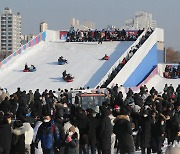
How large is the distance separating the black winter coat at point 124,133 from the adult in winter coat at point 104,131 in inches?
11.1

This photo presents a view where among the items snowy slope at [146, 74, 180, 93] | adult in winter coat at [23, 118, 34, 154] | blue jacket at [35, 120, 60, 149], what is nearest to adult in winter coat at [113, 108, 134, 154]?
blue jacket at [35, 120, 60, 149]

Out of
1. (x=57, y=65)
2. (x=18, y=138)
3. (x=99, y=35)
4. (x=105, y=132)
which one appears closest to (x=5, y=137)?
(x=18, y=138)

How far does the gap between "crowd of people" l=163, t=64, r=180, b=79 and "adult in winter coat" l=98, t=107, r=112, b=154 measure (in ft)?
86.9

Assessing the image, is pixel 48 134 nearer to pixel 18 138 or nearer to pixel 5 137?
pixel 18 138

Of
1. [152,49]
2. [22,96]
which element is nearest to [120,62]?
[152,49]

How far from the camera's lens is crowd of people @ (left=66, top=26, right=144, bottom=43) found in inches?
1891

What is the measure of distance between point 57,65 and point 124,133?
27.7m

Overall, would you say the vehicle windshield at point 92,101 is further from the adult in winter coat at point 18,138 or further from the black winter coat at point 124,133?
the adult in winter coat at point 18,138

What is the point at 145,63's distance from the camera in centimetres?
4403

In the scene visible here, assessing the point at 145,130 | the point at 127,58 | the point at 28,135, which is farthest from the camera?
the point at 127,58

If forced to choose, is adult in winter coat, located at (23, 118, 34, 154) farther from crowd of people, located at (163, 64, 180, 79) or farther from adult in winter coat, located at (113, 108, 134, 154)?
crowd of people, located at (163, 64, 180, 79)

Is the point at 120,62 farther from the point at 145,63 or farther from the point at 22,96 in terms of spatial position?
the point at 22,96

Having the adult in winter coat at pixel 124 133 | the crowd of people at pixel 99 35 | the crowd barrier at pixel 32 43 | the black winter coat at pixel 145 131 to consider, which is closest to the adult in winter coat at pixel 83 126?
the adult in winter coat at pixel 124 133

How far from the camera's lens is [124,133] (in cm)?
1500
